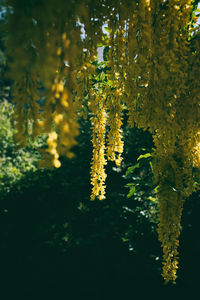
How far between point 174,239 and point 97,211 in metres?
2.77

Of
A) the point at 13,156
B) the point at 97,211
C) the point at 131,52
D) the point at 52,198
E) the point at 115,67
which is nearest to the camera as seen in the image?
the point at 131,52

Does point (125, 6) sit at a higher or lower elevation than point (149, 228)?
higher

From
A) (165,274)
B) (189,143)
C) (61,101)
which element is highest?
(189,143)

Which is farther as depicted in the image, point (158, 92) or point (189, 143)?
point (189, 143)

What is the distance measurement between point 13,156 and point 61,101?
569 cm

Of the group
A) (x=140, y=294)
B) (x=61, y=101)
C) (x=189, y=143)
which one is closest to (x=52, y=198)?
(x=140, y=294)

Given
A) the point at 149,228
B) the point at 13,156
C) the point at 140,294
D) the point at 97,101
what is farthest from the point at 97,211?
the point at 97,101

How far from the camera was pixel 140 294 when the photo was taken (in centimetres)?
425

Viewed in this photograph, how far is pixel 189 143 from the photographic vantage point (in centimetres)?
188

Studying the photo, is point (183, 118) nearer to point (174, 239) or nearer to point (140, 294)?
point (174, 239)

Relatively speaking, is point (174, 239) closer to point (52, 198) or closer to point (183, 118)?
point (183, 118)

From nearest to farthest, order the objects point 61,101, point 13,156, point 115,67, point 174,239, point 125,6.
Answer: point 61,101 < point 125,6 < point 115,67 < point 174,239 < point 13,156

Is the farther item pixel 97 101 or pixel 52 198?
pixel 52 198

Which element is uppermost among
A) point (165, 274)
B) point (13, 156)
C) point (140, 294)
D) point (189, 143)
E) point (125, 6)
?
point (13, 156)
